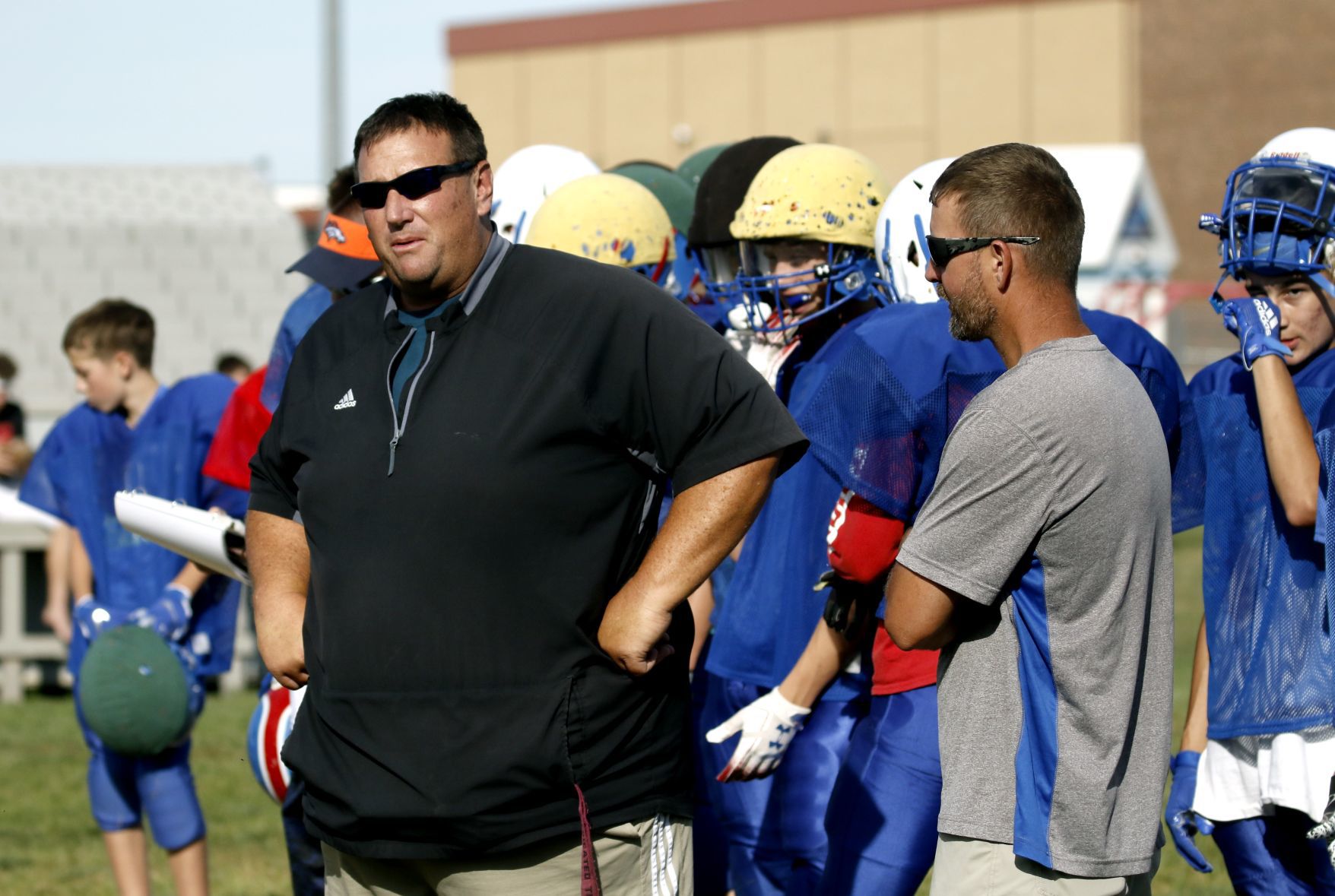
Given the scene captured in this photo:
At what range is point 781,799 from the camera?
4.18m

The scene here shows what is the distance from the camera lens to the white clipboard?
13.8ft

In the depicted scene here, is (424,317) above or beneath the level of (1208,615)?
above

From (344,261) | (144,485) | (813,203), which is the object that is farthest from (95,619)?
(813,203)

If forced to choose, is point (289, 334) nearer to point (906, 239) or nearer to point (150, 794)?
point (150, 794)

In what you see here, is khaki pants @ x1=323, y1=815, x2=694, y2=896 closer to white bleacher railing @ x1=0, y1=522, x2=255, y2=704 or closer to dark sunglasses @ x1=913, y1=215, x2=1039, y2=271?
dark sunglasses @ x1=913, y1=215, x2=1039, y2=271

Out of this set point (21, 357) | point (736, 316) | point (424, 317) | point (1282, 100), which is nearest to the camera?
point (424, 317)

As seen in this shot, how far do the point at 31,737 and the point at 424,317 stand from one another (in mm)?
7643

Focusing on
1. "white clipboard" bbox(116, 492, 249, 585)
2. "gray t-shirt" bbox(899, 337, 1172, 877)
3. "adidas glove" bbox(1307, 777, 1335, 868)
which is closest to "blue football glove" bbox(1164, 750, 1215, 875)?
"adidas glove" bbox(1307, 777, 1335, 868)

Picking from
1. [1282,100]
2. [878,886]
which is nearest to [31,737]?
[878,886]

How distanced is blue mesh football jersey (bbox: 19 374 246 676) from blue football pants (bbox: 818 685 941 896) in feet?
9.04

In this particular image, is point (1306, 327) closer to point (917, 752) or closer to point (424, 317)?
point (917, 752)

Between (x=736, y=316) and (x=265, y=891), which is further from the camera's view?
(x=265, y=891)

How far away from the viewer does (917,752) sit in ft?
11.3

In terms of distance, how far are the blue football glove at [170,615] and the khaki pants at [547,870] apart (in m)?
2.62
